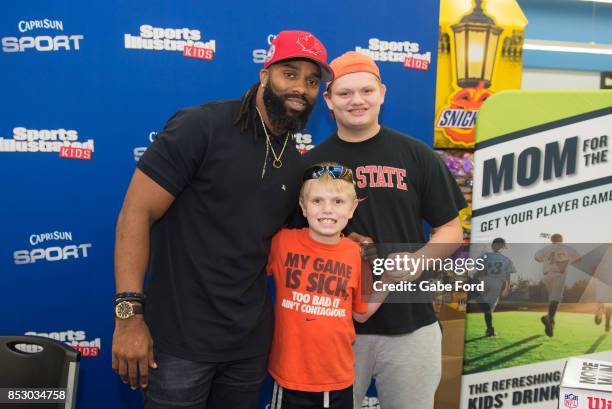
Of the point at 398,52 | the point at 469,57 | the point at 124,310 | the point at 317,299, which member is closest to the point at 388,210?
the point at 317,299

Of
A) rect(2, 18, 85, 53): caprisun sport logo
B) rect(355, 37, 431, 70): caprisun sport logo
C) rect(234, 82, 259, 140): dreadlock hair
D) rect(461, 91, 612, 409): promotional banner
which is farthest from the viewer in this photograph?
rect(355, 37, 431, 70): caprisun sport logo

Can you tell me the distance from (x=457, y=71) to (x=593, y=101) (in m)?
0.80

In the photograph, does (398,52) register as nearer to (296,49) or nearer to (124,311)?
(296,49)

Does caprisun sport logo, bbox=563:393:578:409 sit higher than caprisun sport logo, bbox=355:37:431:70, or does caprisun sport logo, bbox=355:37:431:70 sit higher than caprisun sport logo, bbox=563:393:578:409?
caprisun sport logo, bbox=355:37:431:70

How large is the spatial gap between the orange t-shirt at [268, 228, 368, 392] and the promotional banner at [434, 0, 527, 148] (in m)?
1.46

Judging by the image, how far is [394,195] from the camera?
1.80 meters

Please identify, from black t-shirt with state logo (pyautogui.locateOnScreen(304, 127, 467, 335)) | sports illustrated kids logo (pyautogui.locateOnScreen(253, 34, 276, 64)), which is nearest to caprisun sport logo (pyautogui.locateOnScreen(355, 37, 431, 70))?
sports illustrated kids logo (pyautogui.locateOnScreen(253, 34, 276, 64))

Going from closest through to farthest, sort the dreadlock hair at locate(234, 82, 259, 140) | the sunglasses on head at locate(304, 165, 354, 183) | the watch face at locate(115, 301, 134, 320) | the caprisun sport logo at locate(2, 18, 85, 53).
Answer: the watch face at locate(115, 301, 134, 320)
the dreadlock hair at locate(234, 82, 259, 140)
the sunglasses on head at locate(304, 165, 354, 183)
the caprisun sport logo at locate(2, 18, 85, 53)

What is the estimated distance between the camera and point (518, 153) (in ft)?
7.25

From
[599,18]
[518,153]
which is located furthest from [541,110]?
[599,18]

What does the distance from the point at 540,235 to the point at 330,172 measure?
3.98ft

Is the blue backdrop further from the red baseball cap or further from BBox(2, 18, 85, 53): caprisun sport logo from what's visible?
the red baseball cap

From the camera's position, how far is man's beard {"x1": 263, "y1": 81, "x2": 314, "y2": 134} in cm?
155

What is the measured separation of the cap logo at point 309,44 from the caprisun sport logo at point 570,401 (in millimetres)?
1201
